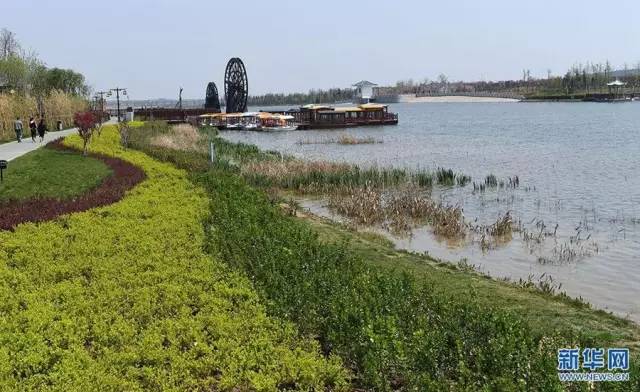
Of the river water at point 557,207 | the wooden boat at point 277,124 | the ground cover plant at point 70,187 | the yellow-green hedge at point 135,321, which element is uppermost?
the wooden boat at point 277,124

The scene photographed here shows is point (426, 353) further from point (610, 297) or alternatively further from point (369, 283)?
point (610, 297)

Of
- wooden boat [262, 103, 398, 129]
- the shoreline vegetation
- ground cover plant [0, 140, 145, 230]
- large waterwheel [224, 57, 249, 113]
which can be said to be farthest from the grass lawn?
large waterwheel [224, 57, 249, 113]

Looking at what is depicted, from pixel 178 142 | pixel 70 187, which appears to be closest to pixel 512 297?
pixel 70 187

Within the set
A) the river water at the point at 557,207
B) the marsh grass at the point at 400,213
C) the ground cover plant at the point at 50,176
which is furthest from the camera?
the marsh grass at the point at 400,213

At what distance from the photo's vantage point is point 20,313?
5.25m

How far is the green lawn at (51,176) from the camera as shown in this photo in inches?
474

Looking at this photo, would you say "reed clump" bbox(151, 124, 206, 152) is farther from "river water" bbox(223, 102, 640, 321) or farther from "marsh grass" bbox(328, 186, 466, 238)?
"marsh grass" bbox(328, 186, 466, 238)

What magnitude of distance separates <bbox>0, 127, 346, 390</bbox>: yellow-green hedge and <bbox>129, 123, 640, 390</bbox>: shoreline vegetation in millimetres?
269

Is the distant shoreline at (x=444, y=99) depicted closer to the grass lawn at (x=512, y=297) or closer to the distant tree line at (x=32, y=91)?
the distant tree line at (x=32, y=91)

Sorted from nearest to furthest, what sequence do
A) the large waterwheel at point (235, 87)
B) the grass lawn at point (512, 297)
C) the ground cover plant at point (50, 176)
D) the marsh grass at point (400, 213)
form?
the grass lawn at point (512, 297) < the ground cover plant at point (50, 176) < the marsh grass at point (400, 213) < the large waterwheel at point (235, 87)

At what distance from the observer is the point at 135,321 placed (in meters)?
5.17

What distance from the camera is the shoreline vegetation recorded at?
13.5 ft

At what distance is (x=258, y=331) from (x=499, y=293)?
3.81 meters

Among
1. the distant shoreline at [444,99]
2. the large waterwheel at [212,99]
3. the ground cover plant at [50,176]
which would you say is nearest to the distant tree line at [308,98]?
the distant shoreline at [444,99]
